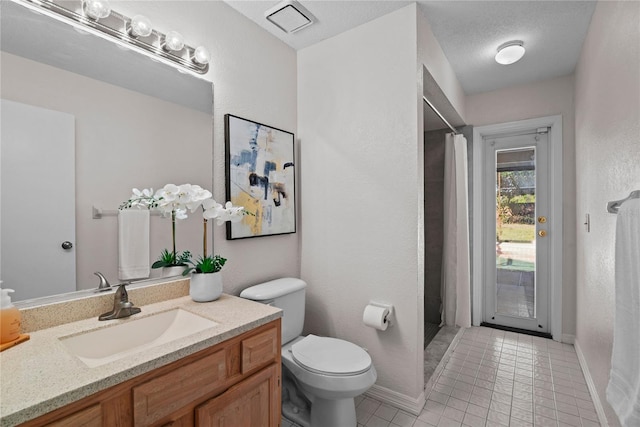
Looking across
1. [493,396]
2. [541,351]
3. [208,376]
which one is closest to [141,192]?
[208,376]

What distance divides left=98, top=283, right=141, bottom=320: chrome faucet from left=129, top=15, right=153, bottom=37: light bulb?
1.13 meters

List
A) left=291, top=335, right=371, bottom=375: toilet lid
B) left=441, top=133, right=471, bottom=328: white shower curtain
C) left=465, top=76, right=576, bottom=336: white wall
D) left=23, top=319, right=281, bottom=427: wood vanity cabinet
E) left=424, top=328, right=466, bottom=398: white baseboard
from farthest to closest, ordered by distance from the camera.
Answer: left=441, top=133, right=471, bottom=328: white shower curtain → left=465, top=76, right=576, bottom=336: white wall → left=424, top=328, right=466, bottom=398: white baseboard → left=291, top=335, right=371, bottom=375: toilet lid → left=23, top=319, right=281, bottom=427: wood vanity cabinet

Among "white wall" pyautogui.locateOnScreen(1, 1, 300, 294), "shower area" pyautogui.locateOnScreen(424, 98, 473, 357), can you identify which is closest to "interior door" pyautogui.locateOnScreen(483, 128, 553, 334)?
"shower area" pyautogui.locateOnScreen(424, 98, 473, 357)

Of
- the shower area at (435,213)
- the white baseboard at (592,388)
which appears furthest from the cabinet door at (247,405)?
the shower area at (435,213)

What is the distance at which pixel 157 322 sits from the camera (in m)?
1.35

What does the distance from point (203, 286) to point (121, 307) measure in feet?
1.11

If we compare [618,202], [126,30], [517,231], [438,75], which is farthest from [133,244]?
[517,231]

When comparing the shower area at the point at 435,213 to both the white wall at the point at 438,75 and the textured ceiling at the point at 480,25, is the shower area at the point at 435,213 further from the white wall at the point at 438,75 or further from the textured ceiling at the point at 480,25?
the textured ceiling at the point at 480,25

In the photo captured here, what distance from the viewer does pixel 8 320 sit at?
3.28 feet

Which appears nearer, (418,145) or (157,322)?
(157,322)

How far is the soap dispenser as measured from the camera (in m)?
0.98

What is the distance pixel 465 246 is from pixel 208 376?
2640 millimetres

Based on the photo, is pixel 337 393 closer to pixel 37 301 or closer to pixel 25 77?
pixel 37 301

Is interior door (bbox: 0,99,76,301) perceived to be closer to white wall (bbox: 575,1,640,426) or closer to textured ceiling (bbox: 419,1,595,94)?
textured ceiling (bbox: 419,1,595,94)
